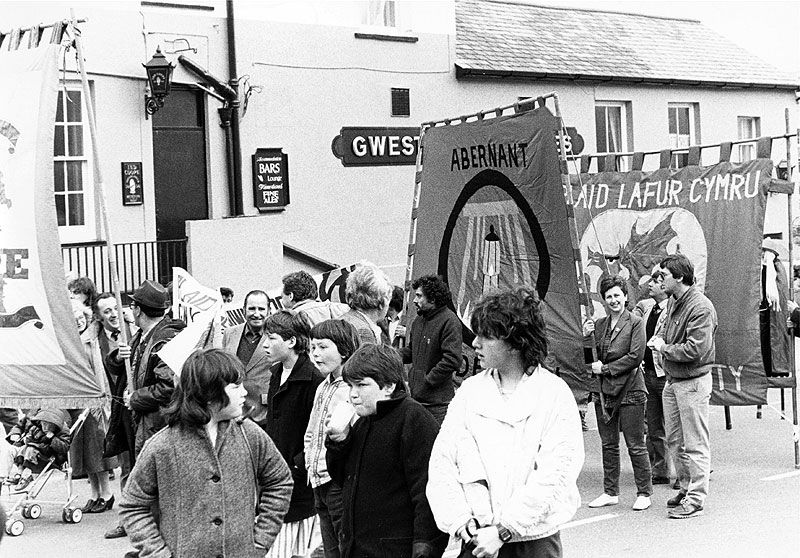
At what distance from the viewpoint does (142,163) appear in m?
16.4

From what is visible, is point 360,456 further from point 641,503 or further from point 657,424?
point 657,424

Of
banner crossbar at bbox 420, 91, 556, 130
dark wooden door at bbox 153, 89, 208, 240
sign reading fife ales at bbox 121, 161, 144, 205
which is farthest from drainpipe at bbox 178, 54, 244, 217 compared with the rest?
banner crossbar at bbox 420, 91, 556, 130

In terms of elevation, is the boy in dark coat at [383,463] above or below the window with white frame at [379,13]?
below

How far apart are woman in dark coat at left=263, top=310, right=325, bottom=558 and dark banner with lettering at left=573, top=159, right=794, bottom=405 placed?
212 inches

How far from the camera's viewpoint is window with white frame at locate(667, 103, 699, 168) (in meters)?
23.4

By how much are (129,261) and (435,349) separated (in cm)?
756

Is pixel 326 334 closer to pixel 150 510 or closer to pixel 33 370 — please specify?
pixel 150 510

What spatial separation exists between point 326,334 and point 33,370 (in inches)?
141

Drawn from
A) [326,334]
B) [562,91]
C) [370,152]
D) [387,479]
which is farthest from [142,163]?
[387,479]

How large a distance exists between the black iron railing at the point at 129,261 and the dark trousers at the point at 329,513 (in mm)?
9612

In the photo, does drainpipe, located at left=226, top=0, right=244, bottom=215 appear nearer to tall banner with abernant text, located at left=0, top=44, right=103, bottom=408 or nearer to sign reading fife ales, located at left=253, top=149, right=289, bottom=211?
sign reading fife ales, located at left=253, top=149, right=289, bottom=211

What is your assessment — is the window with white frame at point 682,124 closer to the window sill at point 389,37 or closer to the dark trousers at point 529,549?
the window sill at point 389,37

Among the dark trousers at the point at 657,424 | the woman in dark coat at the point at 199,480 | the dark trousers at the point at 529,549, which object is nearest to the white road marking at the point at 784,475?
the dark trousers at the point at 657,424

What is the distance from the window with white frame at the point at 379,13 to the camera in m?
19.3
